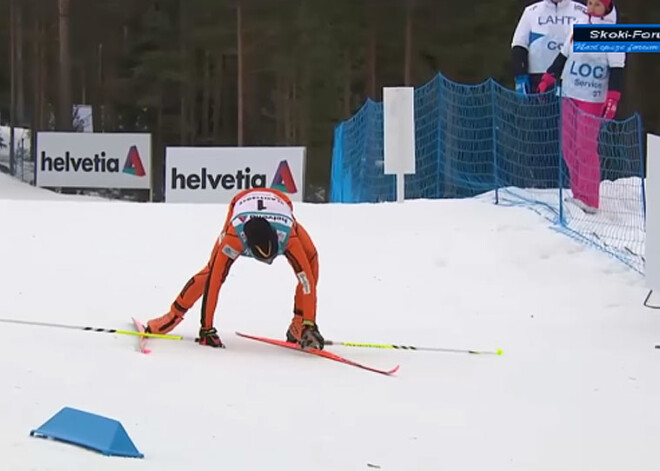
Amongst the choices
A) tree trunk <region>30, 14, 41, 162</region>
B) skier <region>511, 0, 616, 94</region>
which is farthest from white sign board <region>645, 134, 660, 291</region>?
tree trunk <region>30, 14, 41, 162</region>

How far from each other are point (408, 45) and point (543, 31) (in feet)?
76.8

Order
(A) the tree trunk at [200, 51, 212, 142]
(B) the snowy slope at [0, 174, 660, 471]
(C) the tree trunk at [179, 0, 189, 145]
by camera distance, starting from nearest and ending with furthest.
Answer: (B) the snowy slope at [0, 174, 660, 471]
(C) the tree trunk at [179, 0, 189, 145]
(A) the tree trunk at [200, 51, 212, 142]

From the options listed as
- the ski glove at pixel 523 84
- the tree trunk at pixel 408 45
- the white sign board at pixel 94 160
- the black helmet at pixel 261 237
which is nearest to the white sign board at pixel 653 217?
the black helmet at pixel 261 237

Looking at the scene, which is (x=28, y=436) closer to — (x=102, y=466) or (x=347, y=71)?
(x=102, y=466)

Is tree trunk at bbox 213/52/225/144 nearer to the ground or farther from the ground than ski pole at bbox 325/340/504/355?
farther from the ground

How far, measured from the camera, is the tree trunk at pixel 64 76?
113 ft

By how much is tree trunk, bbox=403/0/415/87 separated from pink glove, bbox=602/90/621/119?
22.6 meters

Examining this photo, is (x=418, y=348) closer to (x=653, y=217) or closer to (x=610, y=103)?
(x=653, y=217)

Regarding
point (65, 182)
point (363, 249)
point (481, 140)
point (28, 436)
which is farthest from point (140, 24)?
point (28, 436)

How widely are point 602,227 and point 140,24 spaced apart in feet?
112

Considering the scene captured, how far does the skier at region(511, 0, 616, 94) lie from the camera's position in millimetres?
11812

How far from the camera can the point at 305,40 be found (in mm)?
36938

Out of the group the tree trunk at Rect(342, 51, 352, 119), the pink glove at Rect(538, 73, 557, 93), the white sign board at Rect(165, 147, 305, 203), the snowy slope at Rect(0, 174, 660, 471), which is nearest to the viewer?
the snowy slope at Rect(0, 174, 660, 471)

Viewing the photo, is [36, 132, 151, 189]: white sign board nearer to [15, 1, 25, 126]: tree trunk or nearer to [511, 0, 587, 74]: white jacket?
[511, 0, 587, 74]: white jacket
